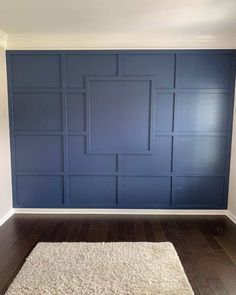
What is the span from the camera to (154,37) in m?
3.11

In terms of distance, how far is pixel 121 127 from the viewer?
327cm

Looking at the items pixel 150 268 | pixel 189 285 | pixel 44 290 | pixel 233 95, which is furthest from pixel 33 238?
pixel 233 95

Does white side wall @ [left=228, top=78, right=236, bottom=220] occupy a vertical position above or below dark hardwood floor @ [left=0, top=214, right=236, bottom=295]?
above

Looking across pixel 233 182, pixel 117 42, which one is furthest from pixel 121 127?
pixel 233 182

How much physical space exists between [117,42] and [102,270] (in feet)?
9.17

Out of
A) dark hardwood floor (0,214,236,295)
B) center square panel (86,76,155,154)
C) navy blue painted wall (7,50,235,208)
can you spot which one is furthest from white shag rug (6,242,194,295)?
center square panel (86,76,155,154)

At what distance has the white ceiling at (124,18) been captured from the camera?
88.8 inches

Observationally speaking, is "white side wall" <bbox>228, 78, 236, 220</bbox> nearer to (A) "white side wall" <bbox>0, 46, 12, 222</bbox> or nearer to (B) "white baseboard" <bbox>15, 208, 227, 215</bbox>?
(B) "white baseboard" <bbox>15, 208, 227, 215</bbox>

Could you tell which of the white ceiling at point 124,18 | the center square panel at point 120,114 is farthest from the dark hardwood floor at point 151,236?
the white ceiling at point 124,18

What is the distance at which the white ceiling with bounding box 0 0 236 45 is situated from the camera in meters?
2.26

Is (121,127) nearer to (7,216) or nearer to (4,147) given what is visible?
(4,147)

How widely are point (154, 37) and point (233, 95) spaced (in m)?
1.38

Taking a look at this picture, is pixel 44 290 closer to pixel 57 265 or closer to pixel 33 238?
pixel 57 265

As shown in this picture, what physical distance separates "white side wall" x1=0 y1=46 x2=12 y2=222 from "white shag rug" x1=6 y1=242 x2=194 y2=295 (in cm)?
101
